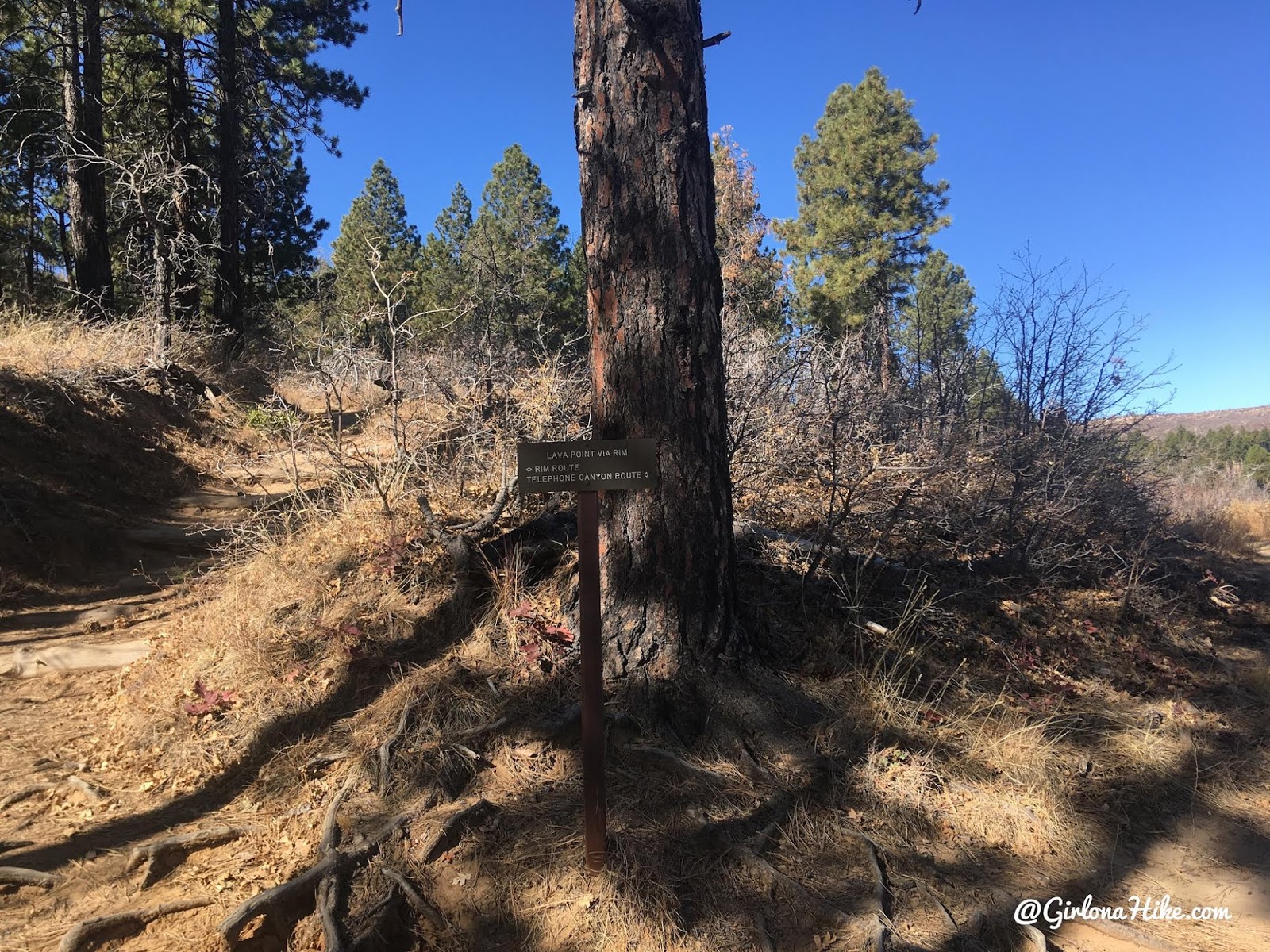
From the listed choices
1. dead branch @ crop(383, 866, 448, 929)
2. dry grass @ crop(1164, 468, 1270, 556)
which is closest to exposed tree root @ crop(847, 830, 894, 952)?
dead branch @ crop(383, 866, 448, 929)

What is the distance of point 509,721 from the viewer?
13.6ft

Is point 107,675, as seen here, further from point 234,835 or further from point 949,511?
point 949,511

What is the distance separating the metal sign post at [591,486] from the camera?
310 centimetres

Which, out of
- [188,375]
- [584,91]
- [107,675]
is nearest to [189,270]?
[188,375]

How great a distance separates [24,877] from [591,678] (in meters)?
2.48

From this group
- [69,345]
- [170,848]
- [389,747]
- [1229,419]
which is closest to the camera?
[170,848]

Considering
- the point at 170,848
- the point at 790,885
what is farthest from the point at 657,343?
the point at 170,848

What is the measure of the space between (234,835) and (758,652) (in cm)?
283

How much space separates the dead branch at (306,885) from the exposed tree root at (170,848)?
577 millimetres

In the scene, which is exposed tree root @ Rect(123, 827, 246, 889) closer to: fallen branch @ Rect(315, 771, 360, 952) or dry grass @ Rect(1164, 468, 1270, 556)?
fallen branch @ Rect(315, 771, 360, 952)

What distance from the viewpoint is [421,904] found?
A: 3.09m

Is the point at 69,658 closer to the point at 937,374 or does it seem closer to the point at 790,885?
the point at 790,885

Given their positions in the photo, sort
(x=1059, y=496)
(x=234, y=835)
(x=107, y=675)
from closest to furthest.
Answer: (x=234, y=835) < (x=107, y=675) < (x=1059, y=496)

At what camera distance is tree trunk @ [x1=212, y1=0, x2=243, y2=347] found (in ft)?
45.0
